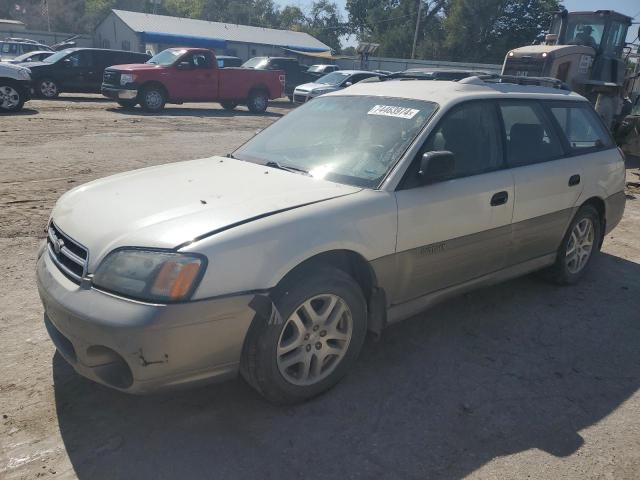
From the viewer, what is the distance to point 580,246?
494cm

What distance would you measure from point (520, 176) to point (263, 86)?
52.8ft

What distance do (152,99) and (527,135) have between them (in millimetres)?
14323

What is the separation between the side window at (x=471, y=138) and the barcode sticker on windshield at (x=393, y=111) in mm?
216

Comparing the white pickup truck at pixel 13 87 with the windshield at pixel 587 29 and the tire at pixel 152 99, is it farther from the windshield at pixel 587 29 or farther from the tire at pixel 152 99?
the windshield at pixel 587 29

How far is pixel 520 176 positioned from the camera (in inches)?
159

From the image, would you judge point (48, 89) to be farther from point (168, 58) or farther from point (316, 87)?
point (316, 87)

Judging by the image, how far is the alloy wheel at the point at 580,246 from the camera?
481cm

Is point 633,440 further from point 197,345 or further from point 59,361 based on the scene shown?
point 59,361

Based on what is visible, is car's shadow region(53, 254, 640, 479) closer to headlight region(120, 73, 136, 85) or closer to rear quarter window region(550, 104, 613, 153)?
rear quarter window region(550, 104, 613, 153)

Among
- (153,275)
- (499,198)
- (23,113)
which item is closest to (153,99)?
(23,113)

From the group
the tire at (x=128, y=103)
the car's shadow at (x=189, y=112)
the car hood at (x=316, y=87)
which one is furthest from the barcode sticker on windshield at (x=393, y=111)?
the car hood at (x=316, y=87)

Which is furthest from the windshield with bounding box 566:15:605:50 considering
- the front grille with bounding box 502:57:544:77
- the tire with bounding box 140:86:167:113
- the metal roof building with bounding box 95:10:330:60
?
the metal roof building with bounding box 95:10:330:60

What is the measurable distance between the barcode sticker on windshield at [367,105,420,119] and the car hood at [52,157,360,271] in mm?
760

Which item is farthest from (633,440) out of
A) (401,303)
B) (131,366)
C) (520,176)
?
(131,366)
